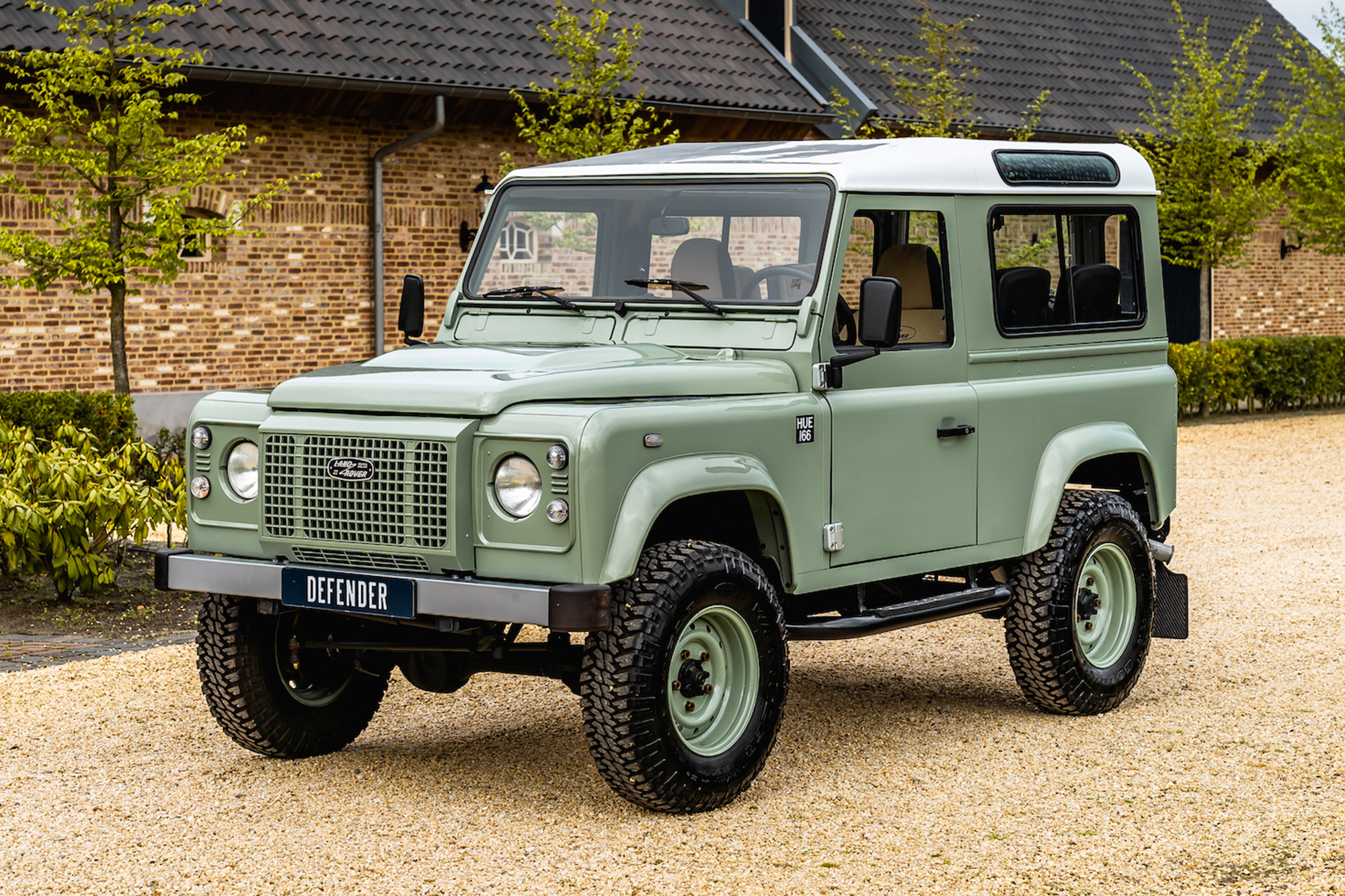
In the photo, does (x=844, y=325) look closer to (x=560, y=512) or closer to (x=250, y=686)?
(x=560, y=512)

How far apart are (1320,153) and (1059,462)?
19283 mm

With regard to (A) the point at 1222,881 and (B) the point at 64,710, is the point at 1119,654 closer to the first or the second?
(A) the point at 1222,881

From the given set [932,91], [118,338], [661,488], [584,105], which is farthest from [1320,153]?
[661,488]

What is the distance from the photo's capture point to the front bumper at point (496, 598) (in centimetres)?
486

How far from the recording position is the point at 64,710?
6926 mm

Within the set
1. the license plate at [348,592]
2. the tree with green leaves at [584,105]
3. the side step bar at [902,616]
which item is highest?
the tree with green leaves at [584,105]

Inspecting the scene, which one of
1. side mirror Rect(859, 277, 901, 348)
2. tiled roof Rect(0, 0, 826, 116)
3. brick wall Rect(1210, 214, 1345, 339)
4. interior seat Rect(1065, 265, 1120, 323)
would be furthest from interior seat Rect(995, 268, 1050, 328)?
brick wall Rect(1210, 214, 1345, 339)

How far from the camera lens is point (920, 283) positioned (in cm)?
647

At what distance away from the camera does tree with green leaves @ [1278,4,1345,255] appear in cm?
2348

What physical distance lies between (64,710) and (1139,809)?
4285 mm

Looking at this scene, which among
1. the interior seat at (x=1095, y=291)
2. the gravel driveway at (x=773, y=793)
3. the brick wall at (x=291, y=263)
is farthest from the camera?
the brick wall at (x=291, y=263)

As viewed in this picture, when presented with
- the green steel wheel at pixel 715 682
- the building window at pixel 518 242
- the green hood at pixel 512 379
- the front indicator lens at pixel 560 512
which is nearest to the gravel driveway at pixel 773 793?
the green steel wheel at pixel 715 682

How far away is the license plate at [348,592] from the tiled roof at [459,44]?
943 centimetres

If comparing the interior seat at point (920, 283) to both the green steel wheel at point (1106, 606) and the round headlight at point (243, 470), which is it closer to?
the green steel wheel at point (1106, 606)
